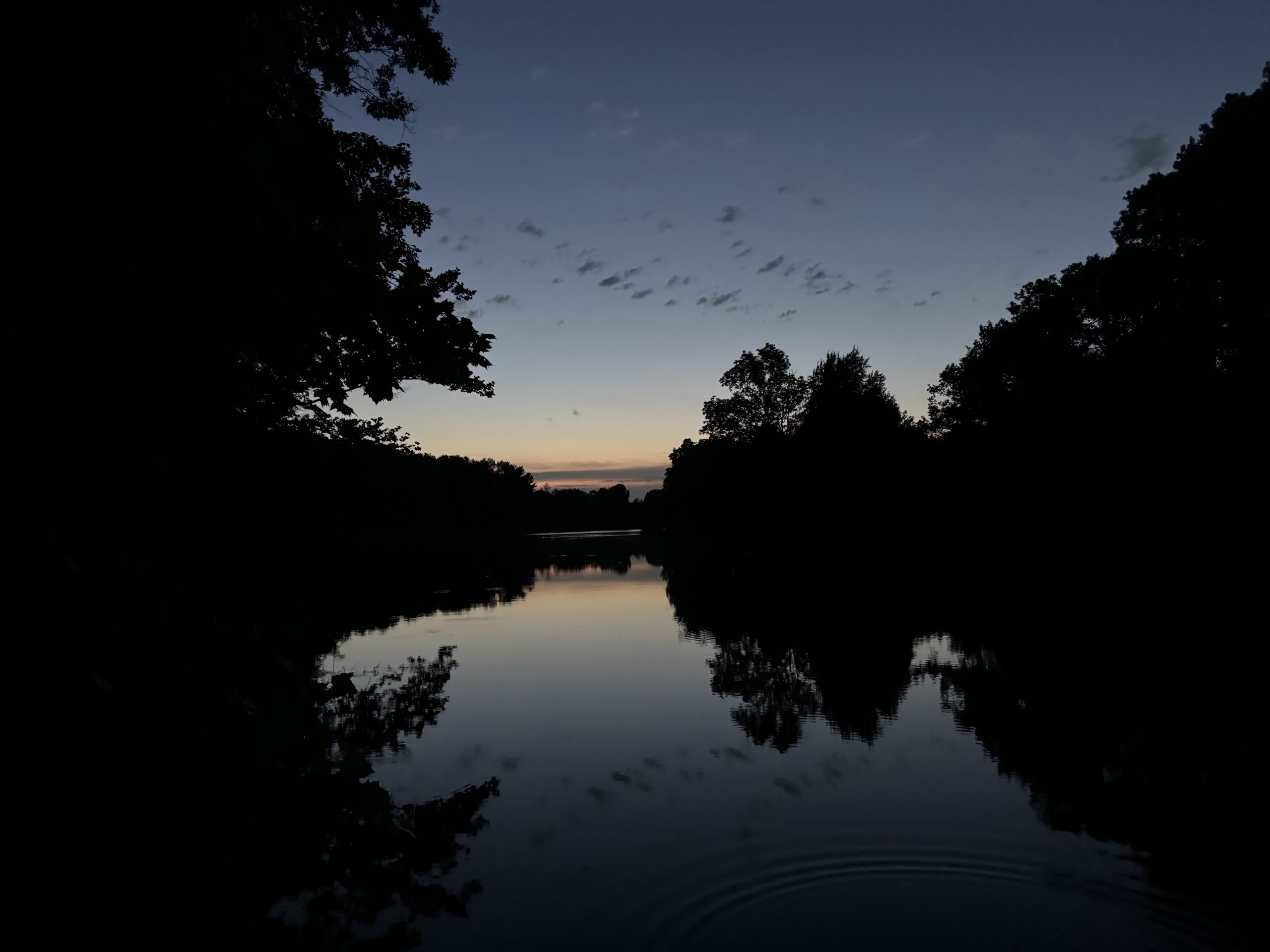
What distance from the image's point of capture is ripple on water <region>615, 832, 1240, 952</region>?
18.1 ft

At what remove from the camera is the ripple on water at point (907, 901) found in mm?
5531

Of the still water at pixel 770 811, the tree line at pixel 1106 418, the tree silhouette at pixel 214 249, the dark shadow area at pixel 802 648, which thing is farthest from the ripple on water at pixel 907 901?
the tree line at pixel 1106 418

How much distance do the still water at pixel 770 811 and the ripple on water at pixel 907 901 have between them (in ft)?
0.07

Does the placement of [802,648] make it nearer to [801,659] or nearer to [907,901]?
[801,659]

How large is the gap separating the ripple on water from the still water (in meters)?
0.02

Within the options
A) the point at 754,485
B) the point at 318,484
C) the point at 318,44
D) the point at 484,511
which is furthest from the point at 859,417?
the point at 484,511

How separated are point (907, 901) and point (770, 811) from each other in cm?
209

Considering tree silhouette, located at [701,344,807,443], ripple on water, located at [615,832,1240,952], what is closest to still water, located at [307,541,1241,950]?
ripple on water, located at [615,832,1240,952]

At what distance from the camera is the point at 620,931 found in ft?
19.0

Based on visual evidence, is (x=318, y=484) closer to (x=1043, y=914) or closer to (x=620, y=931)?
(x=620, y=931)

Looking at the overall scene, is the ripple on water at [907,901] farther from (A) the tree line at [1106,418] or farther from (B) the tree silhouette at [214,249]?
(A) the tree line at [1106,418]

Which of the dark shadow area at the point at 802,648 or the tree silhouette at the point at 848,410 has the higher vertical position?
the tree silhouette at the point at 848,410

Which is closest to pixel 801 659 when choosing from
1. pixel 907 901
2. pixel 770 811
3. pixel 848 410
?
pixel 770 811

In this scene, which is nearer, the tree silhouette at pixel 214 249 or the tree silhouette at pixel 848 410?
the tree silhouette at pixel 214 249
